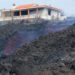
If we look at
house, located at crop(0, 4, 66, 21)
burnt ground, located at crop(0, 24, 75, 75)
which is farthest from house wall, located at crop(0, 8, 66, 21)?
burnt ground, located at crop(0, 24, 75, 75)

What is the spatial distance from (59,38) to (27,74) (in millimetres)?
3786

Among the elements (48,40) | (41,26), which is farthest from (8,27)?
(48,40)

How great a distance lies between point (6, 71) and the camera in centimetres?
1407

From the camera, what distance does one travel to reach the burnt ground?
12453 mm

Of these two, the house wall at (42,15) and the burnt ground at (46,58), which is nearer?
the burnt ground at (46,58)

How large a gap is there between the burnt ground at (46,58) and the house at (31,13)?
518 inches

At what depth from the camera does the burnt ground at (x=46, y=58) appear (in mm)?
12453

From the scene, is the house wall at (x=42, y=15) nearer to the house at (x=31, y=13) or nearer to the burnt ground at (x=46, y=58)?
the house at (x=31, y=13)

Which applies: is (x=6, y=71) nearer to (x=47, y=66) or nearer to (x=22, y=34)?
A: (x=47, y=66)

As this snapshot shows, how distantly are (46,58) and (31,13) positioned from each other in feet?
57.1

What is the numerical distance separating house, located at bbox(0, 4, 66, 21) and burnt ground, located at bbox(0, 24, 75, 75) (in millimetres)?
13159

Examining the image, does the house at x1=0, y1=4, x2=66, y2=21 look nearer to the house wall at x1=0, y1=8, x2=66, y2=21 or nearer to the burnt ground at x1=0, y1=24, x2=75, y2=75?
the house wall at x1=0, y1=8, x2=66, y2=21

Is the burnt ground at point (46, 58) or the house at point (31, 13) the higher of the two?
the house at point (31, 13)

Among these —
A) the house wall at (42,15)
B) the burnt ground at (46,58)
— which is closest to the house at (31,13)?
the house wall at (42,15)
